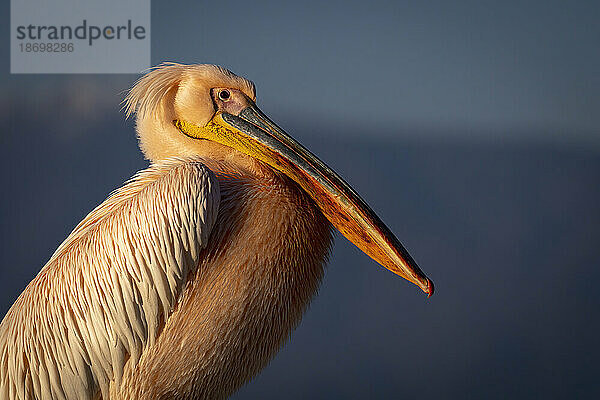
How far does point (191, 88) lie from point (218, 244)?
45cm

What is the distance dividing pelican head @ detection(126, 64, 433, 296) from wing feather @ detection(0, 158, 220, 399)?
0.20 metres

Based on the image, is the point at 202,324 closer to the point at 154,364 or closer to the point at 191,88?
the point at 154,364

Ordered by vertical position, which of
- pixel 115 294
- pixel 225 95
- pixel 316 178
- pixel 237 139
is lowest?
pixel 115 294

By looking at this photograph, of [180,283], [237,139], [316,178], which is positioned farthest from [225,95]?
[180,283]

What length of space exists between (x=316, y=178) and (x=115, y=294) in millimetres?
599

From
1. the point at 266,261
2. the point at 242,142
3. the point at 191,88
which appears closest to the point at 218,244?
the point at 266,261

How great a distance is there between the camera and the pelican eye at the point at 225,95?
1797mm

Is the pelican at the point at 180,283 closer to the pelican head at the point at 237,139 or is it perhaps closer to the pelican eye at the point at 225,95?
the pelican head at the point at 237,139

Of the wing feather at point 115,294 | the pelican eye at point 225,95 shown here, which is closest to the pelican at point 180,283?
the wing feather at point 115,294

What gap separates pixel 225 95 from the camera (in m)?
1.80

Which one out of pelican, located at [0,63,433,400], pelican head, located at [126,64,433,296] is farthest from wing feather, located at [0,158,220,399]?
pelican head, located at [126,64,433,296]

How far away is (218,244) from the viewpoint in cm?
166

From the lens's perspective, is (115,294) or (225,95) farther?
(225,95)

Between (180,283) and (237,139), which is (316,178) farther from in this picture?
(180,283)
